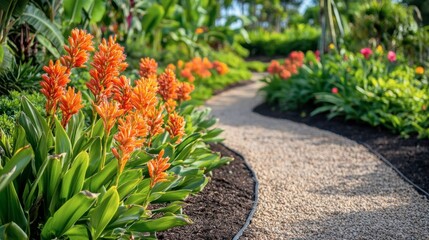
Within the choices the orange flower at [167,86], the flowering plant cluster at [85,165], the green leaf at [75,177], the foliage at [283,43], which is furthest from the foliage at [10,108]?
the foliage at [283,43]

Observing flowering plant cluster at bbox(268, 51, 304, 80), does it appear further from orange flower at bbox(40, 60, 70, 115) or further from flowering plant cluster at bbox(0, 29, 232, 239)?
orange flower at bbox(40, 60, 70, 115)

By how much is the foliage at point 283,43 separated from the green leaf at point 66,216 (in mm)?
18097

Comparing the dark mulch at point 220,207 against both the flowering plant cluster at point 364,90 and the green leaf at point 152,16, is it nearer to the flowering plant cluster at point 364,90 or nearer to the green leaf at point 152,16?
the flowering plant cluster at point 364,90

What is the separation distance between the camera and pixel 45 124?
312cm

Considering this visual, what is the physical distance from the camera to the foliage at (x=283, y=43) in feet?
66.9

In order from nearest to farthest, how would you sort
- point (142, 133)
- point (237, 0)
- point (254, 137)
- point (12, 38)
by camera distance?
1. point (142, 133)
2. point (12, 38)
3. point (254, 137)
4. point (237, 0)

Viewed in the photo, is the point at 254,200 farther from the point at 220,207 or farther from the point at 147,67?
the point at 147,67

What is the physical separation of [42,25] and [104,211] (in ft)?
11.1

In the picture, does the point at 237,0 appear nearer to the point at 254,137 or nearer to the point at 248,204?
the point at 254,137

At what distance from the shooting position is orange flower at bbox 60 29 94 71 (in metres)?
2.99

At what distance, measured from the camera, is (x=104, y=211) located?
2.74 metres

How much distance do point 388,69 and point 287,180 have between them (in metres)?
4.19

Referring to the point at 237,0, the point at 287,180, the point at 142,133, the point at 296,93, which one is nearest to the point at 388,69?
the point at 296,93

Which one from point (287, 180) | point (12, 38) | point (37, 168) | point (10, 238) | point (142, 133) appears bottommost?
point (287, 180)
